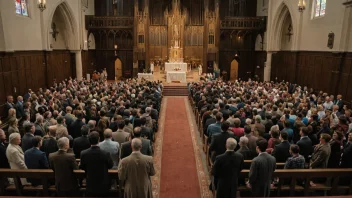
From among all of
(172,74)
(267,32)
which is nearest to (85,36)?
(172,74)

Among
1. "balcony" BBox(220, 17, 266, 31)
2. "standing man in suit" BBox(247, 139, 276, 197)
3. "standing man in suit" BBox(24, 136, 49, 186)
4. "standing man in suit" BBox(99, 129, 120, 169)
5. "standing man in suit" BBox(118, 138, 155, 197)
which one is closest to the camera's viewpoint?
"standing man in suit" BBox(118, 138, 155, 197)

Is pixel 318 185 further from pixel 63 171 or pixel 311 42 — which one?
pixel 311 42

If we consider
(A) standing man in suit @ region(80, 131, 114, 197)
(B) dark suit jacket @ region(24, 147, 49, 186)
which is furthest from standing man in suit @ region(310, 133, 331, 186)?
(B) dark suit jacket @ region(24, 147, 49, 186)

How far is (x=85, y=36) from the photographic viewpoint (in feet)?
75.3

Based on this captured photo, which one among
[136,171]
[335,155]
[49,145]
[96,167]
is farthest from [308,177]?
[49,145]

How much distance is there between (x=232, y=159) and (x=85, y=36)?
21.6 metres

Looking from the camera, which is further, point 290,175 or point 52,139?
point 52,139

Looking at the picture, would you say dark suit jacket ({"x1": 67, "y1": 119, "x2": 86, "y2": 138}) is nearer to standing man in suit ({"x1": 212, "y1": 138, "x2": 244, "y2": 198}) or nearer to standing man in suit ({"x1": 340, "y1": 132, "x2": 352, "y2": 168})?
standing man in suit ({"x1": 212, "y1": 138, "x2": 244, "y2": 198})

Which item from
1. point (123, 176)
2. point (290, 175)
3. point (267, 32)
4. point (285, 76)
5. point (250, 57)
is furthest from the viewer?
point (250, 57)

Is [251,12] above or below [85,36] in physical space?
above

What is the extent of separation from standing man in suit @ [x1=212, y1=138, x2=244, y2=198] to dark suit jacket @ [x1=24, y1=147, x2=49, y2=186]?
306 cm

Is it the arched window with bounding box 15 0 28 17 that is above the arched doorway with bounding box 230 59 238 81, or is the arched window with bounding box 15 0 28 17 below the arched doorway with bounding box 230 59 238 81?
above

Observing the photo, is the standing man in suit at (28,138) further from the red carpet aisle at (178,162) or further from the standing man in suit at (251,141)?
the standing man in suit at (251,141)

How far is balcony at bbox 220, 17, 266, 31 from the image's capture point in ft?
79.3
